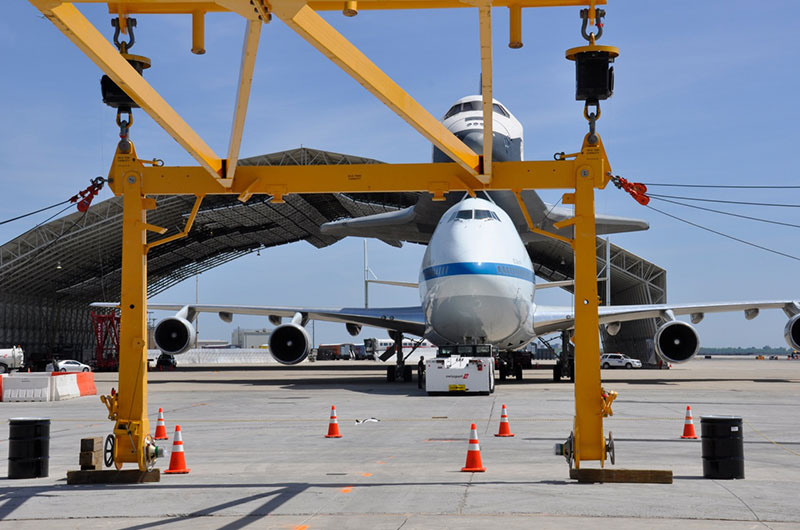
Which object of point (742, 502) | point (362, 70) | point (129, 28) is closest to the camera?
point (362, 70)

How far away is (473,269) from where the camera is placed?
24812mm

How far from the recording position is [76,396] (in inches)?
1071

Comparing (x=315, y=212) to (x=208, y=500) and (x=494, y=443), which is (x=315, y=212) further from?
(x=208, y=500)

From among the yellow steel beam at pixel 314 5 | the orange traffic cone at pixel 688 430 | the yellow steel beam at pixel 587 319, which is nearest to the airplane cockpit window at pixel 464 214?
the orange traffic cone at pixel 688 430

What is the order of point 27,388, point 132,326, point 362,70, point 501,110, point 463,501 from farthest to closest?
point 501,110 → point 27,388 → point 132,326 → point 463,501 → point 362,70

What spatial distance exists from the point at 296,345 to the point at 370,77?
25.3m

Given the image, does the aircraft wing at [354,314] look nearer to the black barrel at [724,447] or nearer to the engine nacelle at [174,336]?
the engine nacelle at [174,336]

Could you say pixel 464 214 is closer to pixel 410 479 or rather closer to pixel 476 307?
pixel 476 307

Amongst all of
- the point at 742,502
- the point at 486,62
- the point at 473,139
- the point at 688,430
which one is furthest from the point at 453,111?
the point at 486,62

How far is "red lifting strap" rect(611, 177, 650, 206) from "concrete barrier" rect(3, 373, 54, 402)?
20089 millimetres

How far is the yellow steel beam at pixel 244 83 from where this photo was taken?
6.18m

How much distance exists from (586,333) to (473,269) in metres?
15.0

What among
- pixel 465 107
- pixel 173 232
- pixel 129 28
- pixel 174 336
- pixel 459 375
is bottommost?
pixel 459 375

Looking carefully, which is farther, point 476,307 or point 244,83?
point 476,307
